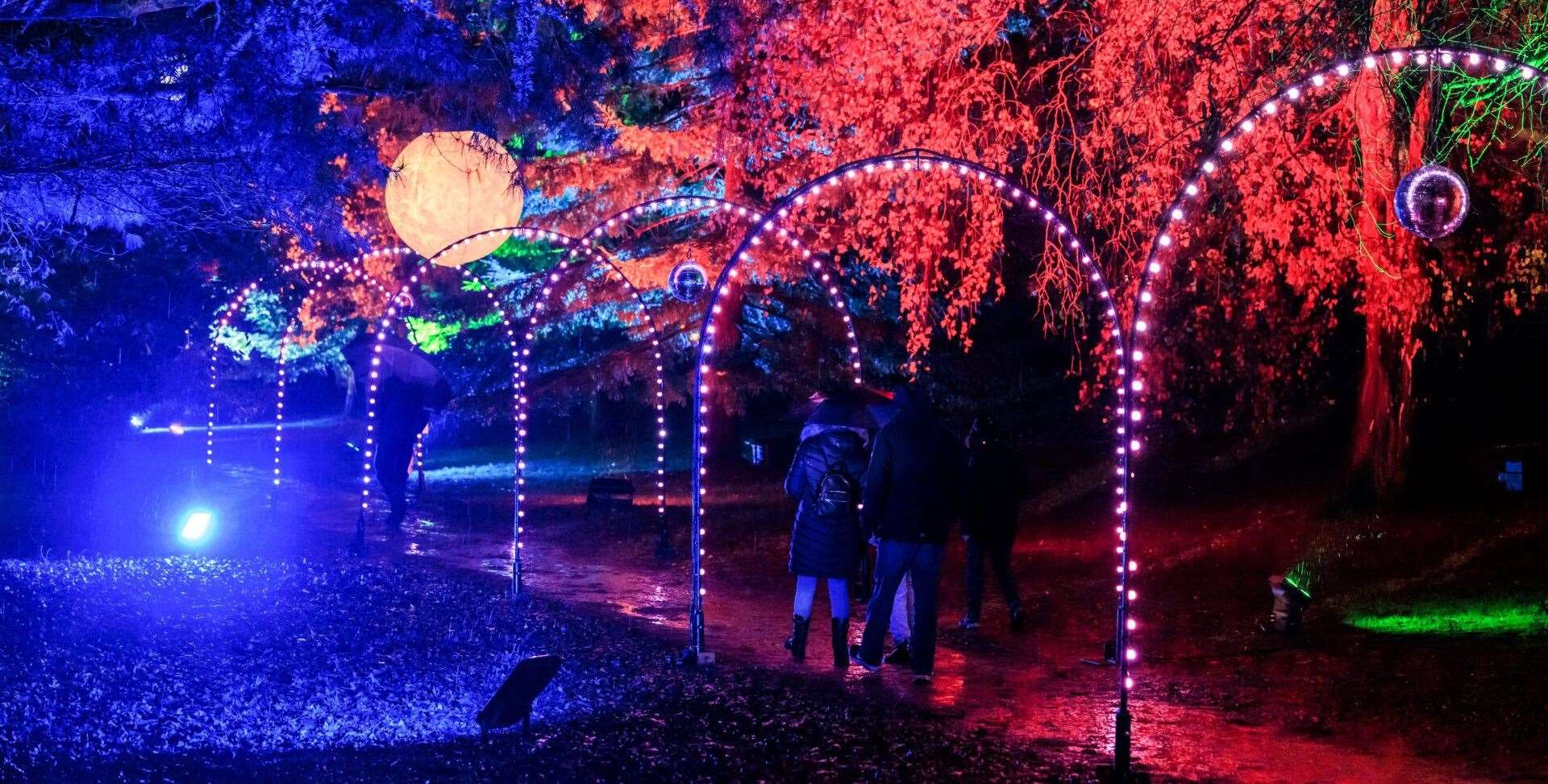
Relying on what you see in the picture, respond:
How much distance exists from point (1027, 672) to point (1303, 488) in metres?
10.5

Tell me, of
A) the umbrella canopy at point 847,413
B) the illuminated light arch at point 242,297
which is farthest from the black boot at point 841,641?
the illuminated light arch at point 242,297

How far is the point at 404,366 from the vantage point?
15.4m

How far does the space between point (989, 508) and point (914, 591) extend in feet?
7.37

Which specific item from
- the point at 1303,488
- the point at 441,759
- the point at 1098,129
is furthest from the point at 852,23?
the point at 441,759

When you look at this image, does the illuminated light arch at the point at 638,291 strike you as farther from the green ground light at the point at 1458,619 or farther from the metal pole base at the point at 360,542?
the green ground light at the point at 1458,619

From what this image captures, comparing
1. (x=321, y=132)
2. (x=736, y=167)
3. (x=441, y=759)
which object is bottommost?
(x=441, y=759)

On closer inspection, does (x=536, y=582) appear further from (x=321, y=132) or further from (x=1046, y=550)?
(x=1046, y=550)

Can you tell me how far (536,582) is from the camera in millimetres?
13750

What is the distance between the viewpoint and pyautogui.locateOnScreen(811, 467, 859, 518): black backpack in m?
9.71

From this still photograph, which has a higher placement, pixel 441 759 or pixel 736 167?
pixel 736 167

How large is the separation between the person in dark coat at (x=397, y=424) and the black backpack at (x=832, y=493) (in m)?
7.15

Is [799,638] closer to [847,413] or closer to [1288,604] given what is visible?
[847,413]

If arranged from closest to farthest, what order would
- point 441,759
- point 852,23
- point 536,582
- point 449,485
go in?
1. point 441,759
2. point 536,582
3. point 852,23
4. point 449,485

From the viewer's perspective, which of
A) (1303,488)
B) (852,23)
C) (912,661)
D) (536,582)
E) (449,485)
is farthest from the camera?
(449,485)
